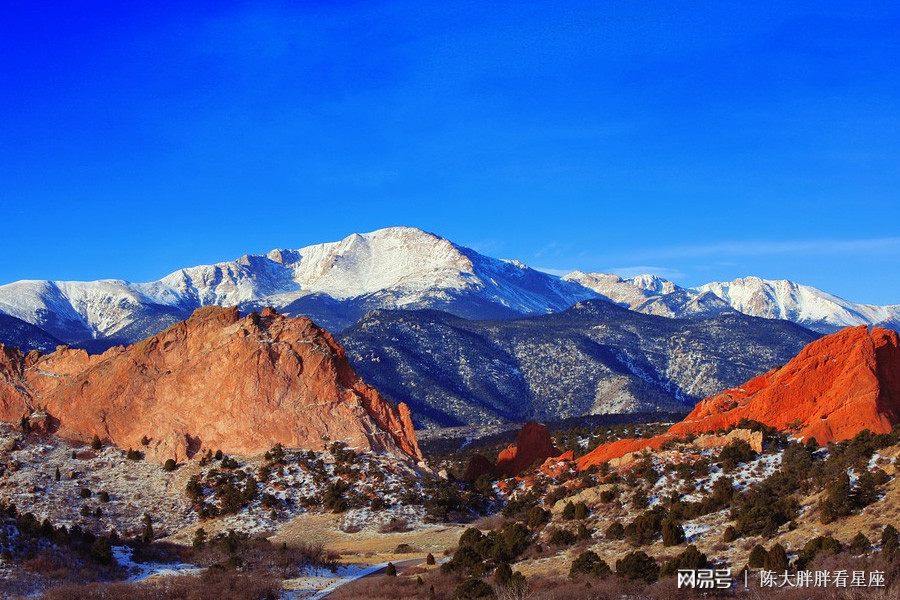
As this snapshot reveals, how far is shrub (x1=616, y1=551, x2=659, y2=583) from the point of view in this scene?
123 ft

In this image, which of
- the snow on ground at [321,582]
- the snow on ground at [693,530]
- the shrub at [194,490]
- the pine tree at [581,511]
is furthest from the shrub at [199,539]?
the snow on ground at [693,530]

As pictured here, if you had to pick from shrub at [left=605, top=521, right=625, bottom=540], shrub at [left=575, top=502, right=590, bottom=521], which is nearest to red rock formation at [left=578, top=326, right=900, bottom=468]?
shrub at [left=575, top=502, right=590, bottom=521]

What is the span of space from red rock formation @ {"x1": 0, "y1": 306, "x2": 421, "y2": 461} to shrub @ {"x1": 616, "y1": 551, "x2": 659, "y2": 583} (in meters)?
34.3

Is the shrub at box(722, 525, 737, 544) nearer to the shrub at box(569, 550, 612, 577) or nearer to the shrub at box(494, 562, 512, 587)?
the shrub at box(569, 550, 612, 577)

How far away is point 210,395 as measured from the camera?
2726 inches

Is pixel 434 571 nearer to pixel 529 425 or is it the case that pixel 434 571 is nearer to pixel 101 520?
pixel 101 520

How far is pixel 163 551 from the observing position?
4912 centimetres

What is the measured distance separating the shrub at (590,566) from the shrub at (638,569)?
1.01 m

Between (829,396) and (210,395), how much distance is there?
138 ft

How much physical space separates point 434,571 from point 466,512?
65.0 ft

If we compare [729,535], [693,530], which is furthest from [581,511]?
[729,535]

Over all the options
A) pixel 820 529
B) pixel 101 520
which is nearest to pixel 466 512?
pixel 101 520

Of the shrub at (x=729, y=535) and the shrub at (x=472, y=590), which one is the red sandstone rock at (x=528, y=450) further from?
the shrub at (x=472, y=590)

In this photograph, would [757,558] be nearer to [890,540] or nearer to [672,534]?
[890,540]
